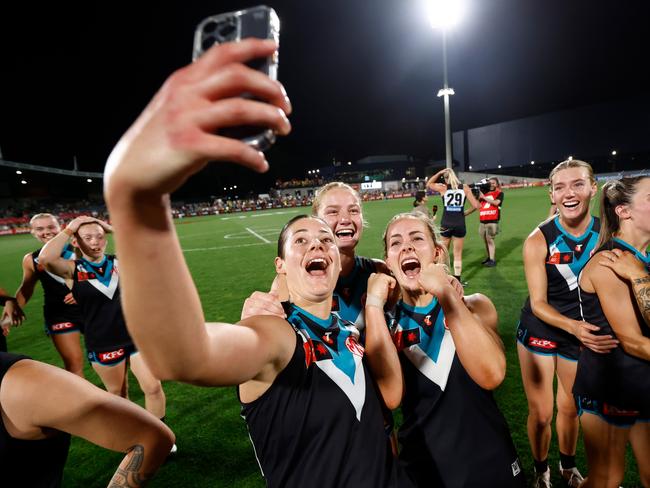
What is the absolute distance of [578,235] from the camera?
3.19m

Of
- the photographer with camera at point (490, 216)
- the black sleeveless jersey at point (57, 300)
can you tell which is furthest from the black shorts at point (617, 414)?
the photographer with camera at point (490, 216)

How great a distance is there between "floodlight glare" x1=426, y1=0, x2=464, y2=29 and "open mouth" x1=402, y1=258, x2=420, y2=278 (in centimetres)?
1736

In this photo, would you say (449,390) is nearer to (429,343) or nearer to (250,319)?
(429,343)

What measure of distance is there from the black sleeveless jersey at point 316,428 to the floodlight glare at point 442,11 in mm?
18400

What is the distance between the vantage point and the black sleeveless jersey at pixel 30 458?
1326 millimetres

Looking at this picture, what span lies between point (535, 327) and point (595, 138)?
85.0m

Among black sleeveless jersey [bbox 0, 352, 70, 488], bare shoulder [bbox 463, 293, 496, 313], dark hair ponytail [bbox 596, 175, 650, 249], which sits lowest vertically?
black sleeveless jersey [bbox 0, 352, 70, 488]

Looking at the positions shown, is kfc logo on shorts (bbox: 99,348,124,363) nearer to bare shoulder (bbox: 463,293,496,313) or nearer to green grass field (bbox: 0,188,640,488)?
green grass field (bbox: 0,188,640,488)

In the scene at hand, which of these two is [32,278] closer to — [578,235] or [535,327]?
[535,327]

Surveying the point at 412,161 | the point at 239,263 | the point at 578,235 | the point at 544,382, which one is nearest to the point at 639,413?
the point at 544,382

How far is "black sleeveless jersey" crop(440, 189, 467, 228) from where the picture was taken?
9.03m

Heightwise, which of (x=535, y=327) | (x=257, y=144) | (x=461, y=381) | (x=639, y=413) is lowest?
(x=639, y=413)

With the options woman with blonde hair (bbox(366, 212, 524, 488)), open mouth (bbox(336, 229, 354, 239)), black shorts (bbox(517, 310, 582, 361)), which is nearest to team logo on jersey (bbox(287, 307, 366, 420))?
woman with blonde hair (bbox(366, 212, 524, 488))

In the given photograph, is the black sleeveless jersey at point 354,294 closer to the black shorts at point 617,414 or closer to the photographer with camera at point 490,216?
the black shorts at point 617,414
